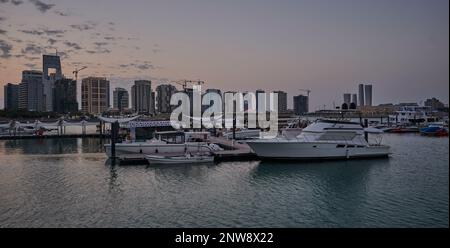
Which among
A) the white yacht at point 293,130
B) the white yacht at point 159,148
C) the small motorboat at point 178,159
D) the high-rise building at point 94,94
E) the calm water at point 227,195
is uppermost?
the high-rise building at point 94,94

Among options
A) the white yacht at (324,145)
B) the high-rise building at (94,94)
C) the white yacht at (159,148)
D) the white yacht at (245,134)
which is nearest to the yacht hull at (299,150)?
the white yacht at (324,145)

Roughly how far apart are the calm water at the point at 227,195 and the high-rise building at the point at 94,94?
121486 mm

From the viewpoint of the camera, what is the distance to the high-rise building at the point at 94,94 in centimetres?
14575

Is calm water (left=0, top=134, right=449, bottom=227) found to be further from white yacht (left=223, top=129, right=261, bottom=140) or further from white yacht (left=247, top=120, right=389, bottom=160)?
white yacht (left=223, top=129, right=261, bottom=140)

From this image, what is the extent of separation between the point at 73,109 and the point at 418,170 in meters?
158

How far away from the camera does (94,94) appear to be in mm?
147625

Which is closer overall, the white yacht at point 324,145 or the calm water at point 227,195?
the calm water at point 227,195

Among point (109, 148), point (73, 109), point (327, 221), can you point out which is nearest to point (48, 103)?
point (73, 109)

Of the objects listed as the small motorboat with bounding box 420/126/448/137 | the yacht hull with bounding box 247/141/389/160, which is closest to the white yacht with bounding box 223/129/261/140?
the yacht hull with bounding box 247/141/389/160

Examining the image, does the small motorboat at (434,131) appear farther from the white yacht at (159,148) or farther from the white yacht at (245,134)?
the white yacht at (159,148)

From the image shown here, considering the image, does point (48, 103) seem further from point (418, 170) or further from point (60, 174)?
point (418, 170)

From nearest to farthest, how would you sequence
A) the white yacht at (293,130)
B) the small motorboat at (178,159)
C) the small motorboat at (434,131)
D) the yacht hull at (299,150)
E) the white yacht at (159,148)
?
the small motorboat at (178,159)
the yacht hull at (299,150)
the white yacht at (159,148)
the white yacht at (293,130)
the small motorboat at (434,131)

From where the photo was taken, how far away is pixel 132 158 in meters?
31.1

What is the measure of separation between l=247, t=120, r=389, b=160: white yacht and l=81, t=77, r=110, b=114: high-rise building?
126082 millimetres
